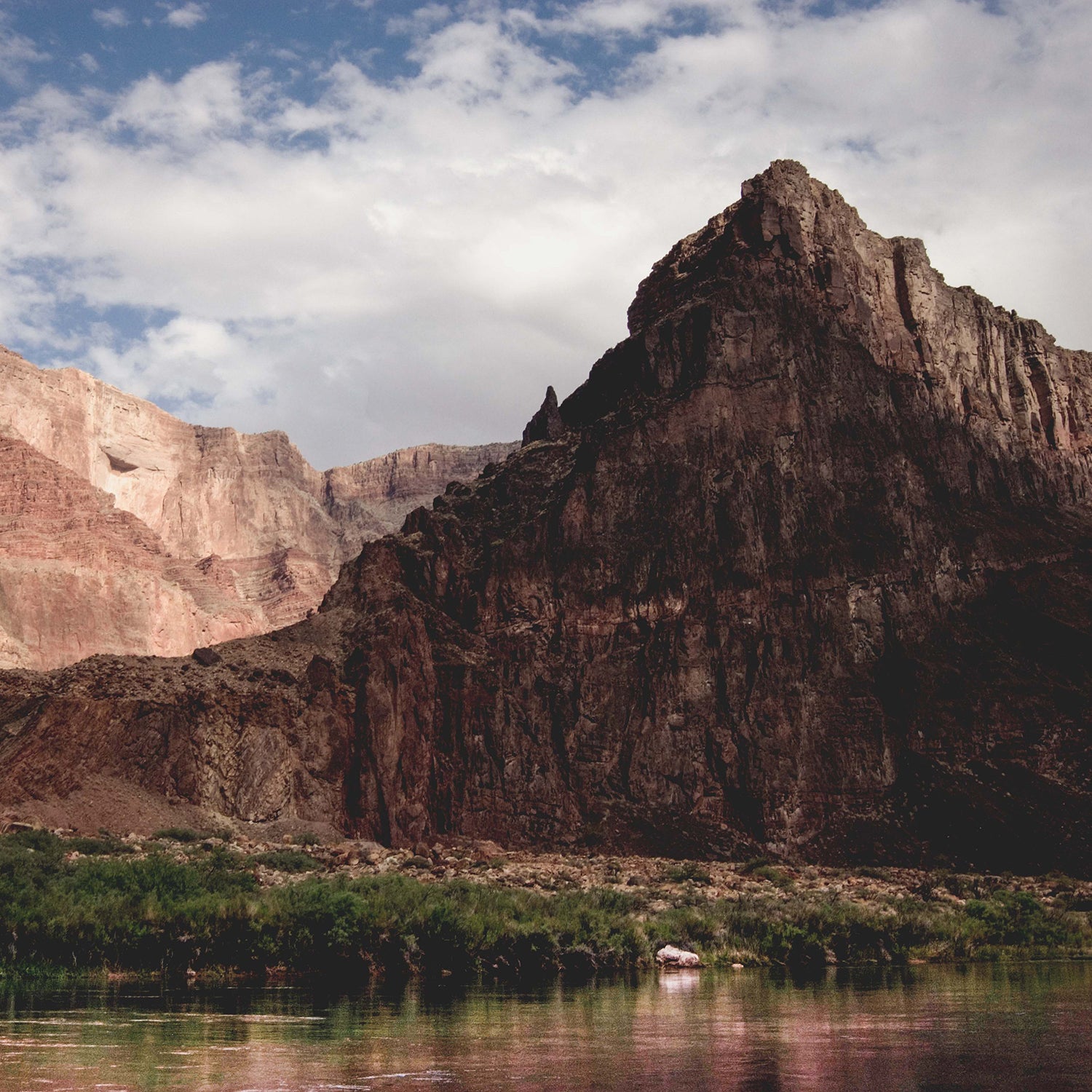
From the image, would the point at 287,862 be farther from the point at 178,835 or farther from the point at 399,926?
the point at 178,835

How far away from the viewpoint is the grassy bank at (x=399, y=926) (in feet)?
102

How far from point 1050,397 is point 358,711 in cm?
6974

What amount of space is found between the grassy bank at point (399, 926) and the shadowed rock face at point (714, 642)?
38268 millimetres

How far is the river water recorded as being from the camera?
1694 cm

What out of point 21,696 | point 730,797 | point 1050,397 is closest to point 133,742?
point 21,696

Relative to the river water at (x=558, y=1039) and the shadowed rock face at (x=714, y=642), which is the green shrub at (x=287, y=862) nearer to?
the river water at (x=558, y=1039)

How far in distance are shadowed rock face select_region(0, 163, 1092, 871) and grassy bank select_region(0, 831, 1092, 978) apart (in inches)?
1507

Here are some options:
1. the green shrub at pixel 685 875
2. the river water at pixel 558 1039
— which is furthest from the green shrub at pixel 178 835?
the river water at pixel 558 1039

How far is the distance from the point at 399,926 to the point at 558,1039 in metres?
12.8

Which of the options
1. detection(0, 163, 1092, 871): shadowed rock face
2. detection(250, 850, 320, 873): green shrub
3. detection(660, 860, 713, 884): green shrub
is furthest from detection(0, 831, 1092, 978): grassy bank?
detection(0, 163, 1092, 871): shadowed rock face

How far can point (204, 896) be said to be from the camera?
107ft

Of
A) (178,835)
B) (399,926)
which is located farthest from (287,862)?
(178,835)

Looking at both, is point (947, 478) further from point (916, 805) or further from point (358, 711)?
point (358, 711)

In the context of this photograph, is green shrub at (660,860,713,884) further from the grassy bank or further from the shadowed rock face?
the shadowed rock face
